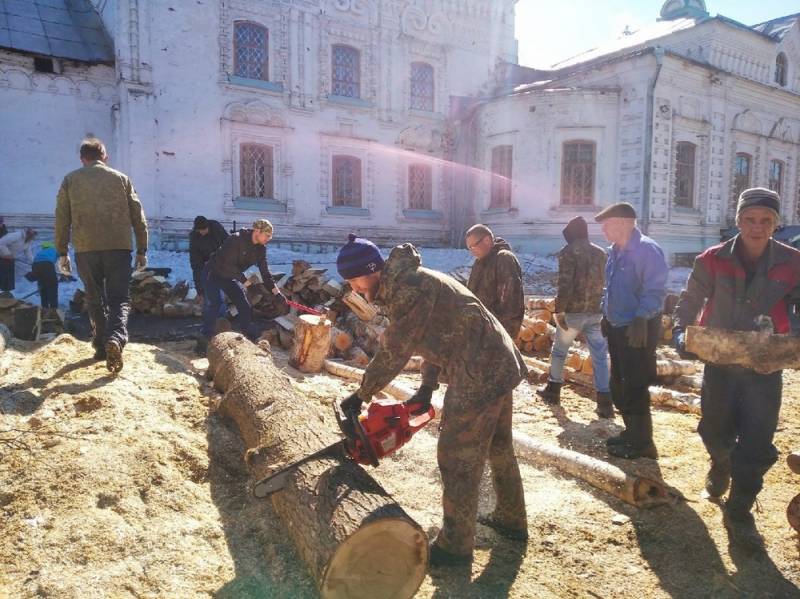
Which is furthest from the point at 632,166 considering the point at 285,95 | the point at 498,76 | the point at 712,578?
the point at 712,578

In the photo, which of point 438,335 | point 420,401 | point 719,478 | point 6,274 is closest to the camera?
point 438,335

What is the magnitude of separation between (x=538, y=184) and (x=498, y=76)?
4.98 metres

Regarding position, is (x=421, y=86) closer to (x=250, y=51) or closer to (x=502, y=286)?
(x=250, y=51)

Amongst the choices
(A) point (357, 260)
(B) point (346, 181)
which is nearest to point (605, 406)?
(A) point (357, 260)

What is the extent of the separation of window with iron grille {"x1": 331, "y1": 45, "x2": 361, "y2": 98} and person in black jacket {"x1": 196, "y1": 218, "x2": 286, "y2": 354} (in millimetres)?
10982

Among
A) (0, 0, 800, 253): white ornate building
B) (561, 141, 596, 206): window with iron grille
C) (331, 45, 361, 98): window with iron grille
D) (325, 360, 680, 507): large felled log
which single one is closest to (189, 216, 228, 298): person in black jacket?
(325, 360, 680, 507): large felled log

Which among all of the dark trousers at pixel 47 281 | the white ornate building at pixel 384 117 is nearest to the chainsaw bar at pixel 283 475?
the dark trousers at pixel 47 281

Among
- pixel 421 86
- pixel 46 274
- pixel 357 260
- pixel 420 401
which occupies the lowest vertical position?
pixel 420 401

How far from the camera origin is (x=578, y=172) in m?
16.0

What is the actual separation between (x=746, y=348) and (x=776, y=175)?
794 inches

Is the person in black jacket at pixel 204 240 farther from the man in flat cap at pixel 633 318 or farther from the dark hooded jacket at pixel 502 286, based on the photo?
the man in flat cap at pixel 633 318

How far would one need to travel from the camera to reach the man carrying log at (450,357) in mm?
2738

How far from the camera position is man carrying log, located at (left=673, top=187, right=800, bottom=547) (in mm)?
3055

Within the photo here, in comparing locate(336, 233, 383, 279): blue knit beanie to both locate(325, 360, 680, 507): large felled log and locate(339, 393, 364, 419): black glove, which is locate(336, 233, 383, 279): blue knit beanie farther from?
locate(325, 360, 680, 507): large felled log
